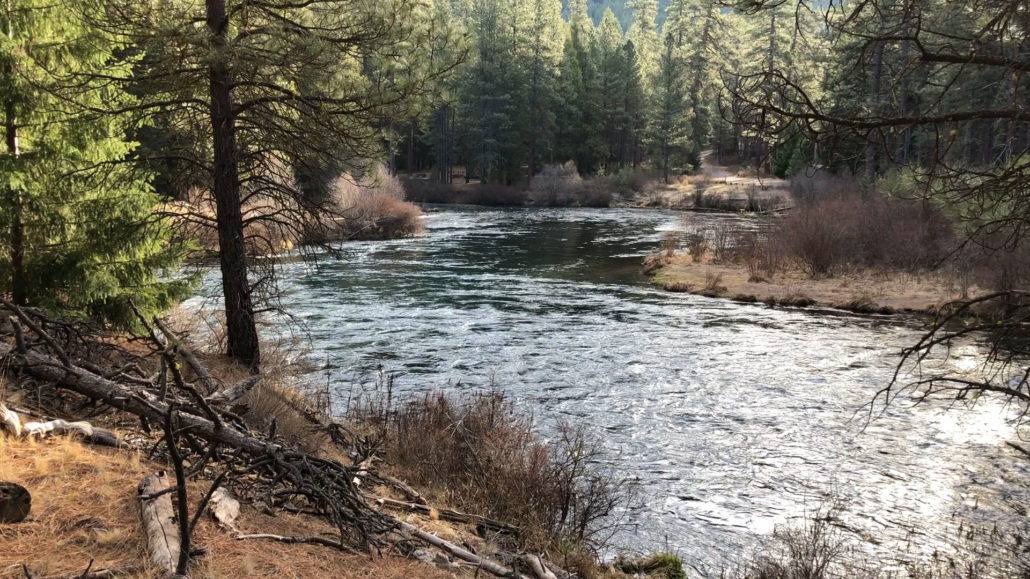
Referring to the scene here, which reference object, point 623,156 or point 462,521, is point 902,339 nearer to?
point 462,521

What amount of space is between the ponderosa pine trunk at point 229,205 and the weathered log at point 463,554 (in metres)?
5.56

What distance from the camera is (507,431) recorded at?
829cm

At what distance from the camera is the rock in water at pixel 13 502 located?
13.0ft

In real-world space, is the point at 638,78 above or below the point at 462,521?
above

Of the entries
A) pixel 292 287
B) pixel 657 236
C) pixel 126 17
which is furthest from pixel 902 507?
pixel 657 236

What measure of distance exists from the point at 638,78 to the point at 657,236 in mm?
38951

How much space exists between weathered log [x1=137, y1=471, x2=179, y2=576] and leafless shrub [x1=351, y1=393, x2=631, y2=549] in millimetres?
2997

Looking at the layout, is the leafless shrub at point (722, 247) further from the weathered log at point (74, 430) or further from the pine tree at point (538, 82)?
the pine tree at point (538, 82)

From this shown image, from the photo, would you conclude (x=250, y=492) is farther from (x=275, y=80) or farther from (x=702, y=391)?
(x=702, y=391)

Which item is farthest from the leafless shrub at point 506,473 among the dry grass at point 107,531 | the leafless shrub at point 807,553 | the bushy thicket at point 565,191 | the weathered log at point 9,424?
the bushy thicket at point 565,191

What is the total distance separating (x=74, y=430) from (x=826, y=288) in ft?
64.5

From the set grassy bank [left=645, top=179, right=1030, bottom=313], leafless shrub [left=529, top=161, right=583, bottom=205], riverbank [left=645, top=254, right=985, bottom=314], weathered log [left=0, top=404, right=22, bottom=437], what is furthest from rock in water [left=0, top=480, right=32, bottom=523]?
leafless shrub [left=529, top=161, right=583, bottom=205]

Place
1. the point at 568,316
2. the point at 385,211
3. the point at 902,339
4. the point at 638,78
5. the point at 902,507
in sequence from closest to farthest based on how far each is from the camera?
the point at 902,507 → the point at 902,339 → the point at 568,316 → the point at 385,211 → the point at 638,78

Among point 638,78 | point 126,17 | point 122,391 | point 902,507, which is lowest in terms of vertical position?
point 902,507
